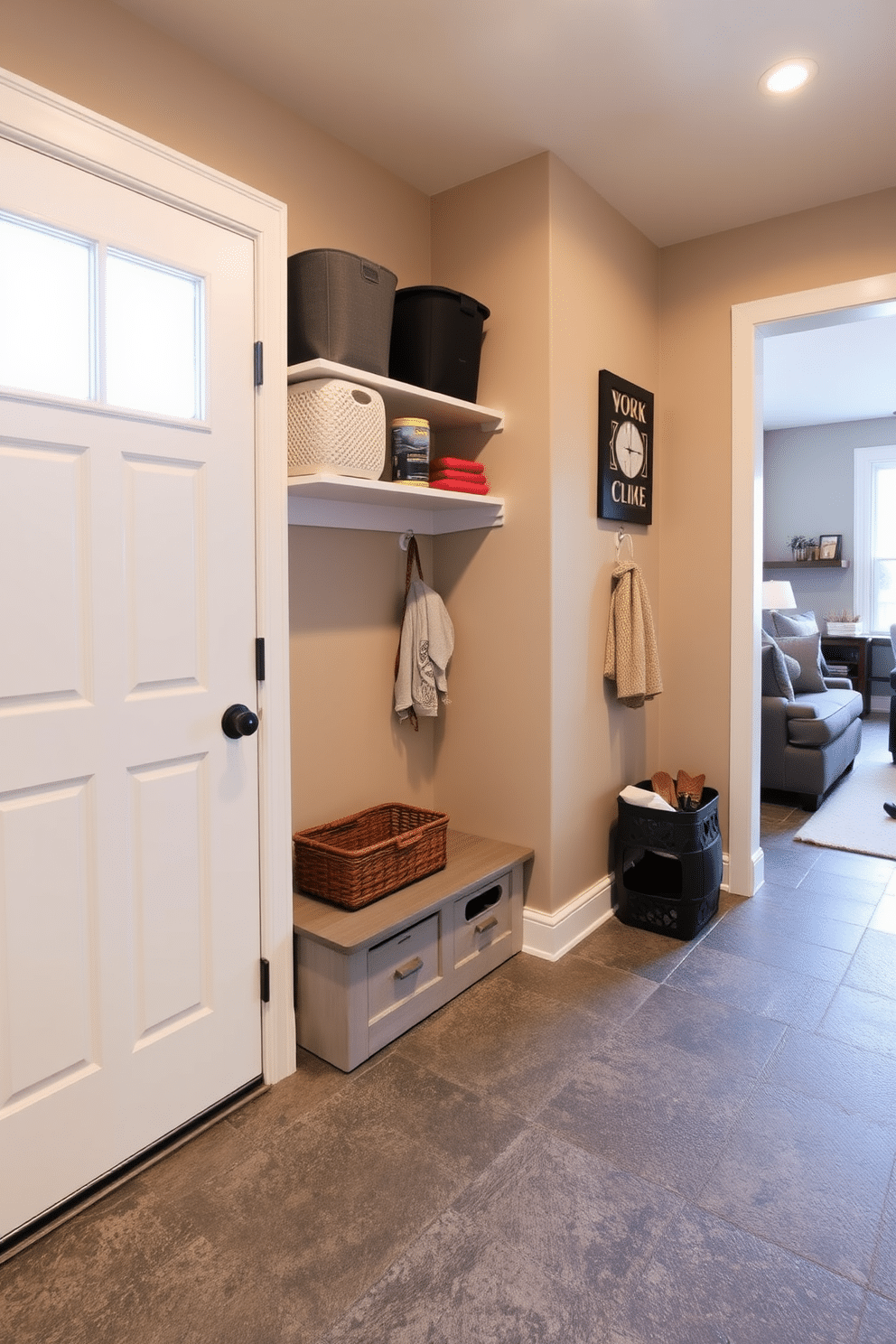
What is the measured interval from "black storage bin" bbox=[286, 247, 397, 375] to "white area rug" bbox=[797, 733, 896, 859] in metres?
3.10

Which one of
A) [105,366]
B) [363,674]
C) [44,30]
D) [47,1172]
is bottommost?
[47,1172]

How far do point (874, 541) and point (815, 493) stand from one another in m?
0.70

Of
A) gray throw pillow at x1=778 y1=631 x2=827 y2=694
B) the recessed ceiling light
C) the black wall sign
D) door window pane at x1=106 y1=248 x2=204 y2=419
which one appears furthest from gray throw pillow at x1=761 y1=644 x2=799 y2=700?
door window pane at x1=106 y1=248 x2=204 y2=419

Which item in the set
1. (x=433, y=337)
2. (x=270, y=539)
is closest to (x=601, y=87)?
(x=433, y=337)

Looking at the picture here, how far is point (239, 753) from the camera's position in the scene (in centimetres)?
192

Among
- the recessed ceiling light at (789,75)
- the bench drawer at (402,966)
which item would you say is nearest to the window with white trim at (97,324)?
the bench drawer at (402,966)

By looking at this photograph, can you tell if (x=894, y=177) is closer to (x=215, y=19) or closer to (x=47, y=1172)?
(x=215, y=19)

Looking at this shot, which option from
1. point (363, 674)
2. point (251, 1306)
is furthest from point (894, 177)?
point (251, 1306)

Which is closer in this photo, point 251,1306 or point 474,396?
point 251,1306

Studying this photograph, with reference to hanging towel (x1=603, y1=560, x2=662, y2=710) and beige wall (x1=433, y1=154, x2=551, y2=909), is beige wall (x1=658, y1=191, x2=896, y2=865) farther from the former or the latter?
beige wall (x1=433, y1=154, x2=551, y2=909)

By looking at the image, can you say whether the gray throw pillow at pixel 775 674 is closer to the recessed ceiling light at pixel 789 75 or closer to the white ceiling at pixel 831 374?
the white ceiling at pixel 831 374

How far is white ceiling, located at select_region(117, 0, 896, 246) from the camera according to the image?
6.40ft

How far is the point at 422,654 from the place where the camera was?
2.73 metres

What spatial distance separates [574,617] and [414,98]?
1.59 metres
